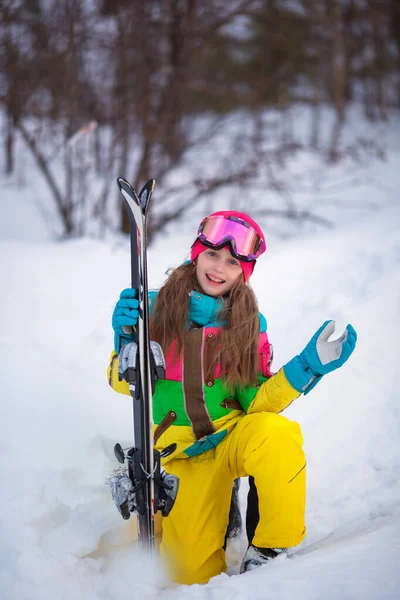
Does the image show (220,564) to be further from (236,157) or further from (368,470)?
(236,157)

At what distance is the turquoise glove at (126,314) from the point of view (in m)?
2.19

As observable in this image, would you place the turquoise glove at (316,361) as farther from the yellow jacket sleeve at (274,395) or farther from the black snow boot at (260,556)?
the black snow boot at (260,556)

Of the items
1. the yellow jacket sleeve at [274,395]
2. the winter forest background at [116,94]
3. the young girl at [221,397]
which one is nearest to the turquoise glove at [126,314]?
the young girl at [221,397]

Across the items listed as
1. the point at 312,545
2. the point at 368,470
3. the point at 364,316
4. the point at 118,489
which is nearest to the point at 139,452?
the point at 118,489

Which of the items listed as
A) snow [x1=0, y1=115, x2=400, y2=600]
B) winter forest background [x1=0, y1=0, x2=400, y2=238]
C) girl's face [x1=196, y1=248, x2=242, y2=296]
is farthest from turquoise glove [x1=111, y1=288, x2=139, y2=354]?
winter forest background [x1=0, y1=0, x2=400, y2=238]

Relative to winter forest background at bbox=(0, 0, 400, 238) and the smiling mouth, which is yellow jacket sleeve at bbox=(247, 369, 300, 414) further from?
winter forest background at bbox=(0, 0, 400, 238)

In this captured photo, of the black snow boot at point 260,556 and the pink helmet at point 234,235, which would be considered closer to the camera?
the black snow boot at point 260,556

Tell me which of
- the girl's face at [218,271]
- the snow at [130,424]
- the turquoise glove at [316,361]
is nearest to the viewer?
the snow at [130,424]

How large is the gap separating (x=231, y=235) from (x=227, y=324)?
0.39 metres

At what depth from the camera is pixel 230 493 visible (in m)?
2.45

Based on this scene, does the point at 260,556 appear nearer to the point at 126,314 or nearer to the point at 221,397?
the point at 221,397

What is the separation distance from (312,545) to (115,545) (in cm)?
86

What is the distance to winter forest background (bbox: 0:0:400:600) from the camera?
2.10m

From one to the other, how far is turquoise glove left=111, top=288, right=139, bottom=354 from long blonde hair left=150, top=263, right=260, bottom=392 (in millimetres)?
245
